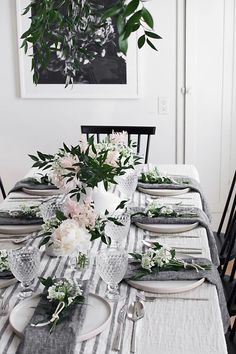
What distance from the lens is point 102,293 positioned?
5.30 ft

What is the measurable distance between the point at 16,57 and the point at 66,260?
2.29 metres

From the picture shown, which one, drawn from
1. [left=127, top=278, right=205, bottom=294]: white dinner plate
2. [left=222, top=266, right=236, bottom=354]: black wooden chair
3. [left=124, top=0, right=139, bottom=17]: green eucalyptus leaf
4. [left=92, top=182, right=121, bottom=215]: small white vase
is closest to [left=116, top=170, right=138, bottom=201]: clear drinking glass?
[left=92, top=182, right=121, bottom=215]: small white vase

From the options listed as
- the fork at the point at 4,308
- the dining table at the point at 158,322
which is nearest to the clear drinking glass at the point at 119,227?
the dining table at the point at 158,322

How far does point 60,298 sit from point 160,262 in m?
0.37

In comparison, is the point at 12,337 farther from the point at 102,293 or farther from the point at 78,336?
the point at 102,293

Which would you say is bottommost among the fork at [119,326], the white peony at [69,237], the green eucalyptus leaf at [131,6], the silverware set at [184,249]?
the fork at [119,326]

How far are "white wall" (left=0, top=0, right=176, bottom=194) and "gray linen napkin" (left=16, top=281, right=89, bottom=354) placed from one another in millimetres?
2565

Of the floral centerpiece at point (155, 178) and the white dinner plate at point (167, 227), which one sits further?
the floral centerpiece at point (155, 178)

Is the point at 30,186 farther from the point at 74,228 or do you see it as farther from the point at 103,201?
the point at 74,228

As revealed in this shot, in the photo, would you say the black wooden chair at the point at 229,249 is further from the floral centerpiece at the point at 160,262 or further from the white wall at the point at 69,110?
the white wall at the point at 69,110

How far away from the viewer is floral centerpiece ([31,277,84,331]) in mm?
1395

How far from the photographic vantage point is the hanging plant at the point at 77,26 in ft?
3.59

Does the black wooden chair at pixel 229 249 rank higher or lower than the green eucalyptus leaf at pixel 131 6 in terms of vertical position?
lower

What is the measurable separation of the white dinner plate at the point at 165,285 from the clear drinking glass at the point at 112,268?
7 cm
